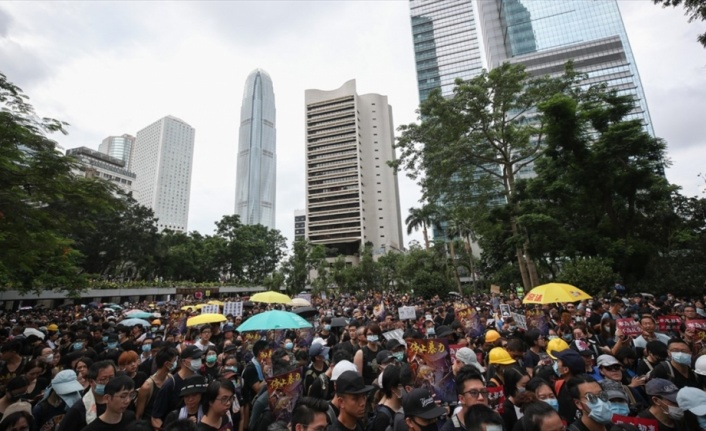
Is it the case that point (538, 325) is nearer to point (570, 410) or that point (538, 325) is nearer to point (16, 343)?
point (570, 410)

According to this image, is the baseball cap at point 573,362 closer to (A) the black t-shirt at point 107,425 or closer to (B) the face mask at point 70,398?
(A) the black t-shirt at point 107,425

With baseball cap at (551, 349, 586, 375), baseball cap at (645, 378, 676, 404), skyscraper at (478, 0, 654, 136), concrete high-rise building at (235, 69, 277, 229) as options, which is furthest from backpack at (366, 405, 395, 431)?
concrete high-rise building at (235, 69, 277, 229)

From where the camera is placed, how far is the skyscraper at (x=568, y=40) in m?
75.0

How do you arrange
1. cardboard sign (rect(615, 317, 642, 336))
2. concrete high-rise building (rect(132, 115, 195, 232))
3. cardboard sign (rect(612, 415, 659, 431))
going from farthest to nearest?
1. concrete high-rise building (rect(132, 115, 195, 232))
2. cardboard sign (rect(615, 317, 642, 336))
3. cardboard sign (rect(612, 415, 659, 431))

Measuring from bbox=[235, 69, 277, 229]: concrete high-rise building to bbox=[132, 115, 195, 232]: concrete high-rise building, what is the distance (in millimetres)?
23339

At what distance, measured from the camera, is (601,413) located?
8.39 ft

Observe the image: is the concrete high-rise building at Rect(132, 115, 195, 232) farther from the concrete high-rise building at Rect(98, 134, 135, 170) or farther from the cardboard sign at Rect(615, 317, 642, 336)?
the cardboard sign at Rect(615, 317, 642, 336)

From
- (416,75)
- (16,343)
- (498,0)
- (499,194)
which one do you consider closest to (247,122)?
(416,75)

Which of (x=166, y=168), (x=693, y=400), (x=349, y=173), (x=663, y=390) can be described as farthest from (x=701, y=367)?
(x=166, y=168)

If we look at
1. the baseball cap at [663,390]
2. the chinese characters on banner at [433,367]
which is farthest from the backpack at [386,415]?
the baseball cap at [663,390]

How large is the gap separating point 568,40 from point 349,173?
62785 millimetres

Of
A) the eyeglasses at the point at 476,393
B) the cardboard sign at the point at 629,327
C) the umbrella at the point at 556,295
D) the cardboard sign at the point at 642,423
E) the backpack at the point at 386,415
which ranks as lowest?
the backpack at the point at 386,415

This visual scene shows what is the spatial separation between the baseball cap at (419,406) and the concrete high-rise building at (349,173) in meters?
73.3

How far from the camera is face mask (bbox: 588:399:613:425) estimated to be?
2547 mm
